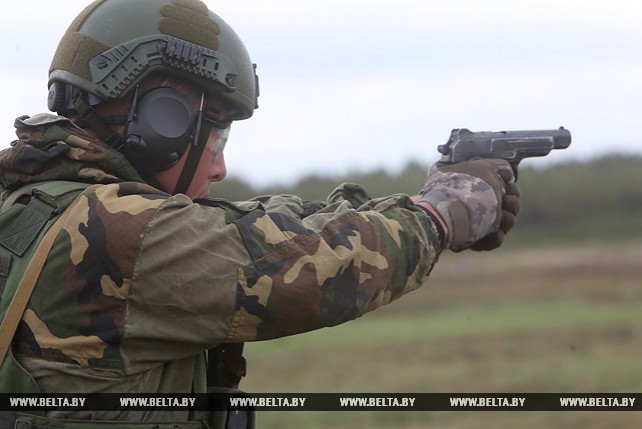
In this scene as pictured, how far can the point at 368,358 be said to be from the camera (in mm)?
19000

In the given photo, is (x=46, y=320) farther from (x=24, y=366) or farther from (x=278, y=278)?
(x=278, y=278)

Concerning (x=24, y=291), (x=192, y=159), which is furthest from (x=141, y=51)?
(x=24, y=291)

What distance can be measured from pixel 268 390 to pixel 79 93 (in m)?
11.6

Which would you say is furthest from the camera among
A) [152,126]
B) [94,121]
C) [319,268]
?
[94,121]

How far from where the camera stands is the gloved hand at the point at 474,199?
396 cm

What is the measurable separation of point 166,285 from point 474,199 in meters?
1.21

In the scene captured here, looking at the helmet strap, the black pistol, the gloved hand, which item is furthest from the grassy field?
the helmet strap

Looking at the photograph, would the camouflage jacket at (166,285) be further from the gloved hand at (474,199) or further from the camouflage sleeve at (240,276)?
the gloved hand at (474,199)

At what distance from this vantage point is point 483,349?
1953 cm

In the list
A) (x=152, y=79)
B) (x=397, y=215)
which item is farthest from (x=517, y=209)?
(x=152, y=79)

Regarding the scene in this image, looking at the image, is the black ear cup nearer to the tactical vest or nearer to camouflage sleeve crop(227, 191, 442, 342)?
the tactical vest

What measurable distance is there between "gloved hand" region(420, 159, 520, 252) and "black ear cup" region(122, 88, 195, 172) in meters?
0.88

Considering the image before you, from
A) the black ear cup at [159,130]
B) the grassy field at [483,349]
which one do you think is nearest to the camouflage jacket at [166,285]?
the black ear cup at [159,130]

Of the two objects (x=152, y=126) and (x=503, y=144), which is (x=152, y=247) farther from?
(x=503, y=144)
